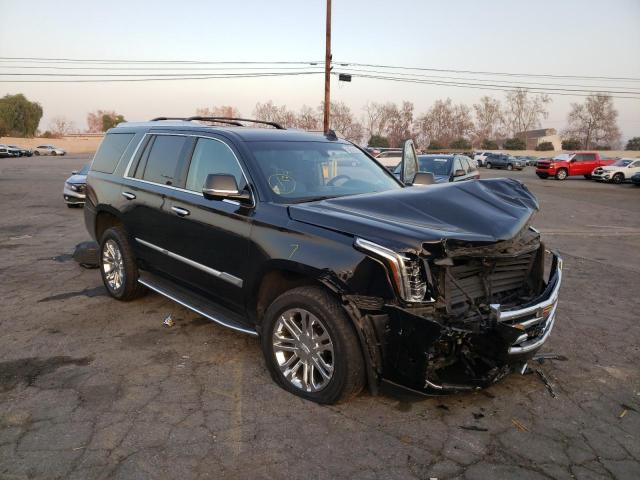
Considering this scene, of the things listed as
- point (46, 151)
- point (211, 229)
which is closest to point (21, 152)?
point (46, 151)

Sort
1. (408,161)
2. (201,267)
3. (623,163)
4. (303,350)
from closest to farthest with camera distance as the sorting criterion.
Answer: (303,350), (201,267), (408,161), (623,163)

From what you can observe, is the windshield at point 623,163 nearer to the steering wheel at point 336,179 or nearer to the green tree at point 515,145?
the steering wheel at point 336,179

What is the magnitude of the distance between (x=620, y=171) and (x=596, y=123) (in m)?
81.1

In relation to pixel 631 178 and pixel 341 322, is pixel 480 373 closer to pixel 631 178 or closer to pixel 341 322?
pixel 341 322

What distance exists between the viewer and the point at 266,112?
70.1m

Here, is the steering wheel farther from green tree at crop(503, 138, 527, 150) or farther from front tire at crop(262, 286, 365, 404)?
green tree at crop(503, 138, 527, 150)

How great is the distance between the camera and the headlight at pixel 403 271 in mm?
2982

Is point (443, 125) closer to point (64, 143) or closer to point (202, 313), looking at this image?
point (64, 143)

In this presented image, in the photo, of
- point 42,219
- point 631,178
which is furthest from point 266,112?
point 42,219

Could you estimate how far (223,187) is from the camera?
371 centimetres

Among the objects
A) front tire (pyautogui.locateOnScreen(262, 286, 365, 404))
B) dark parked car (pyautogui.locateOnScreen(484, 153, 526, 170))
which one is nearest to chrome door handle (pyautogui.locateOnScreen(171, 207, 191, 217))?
front tire (pyautogui.locateOnScreen(262, 286, 365, 404))

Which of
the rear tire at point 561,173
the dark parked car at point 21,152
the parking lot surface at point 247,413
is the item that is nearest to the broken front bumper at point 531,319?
the parking lot surface at point 247,413

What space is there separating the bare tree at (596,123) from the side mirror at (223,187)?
113 meters

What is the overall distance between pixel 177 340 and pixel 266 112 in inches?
2693
